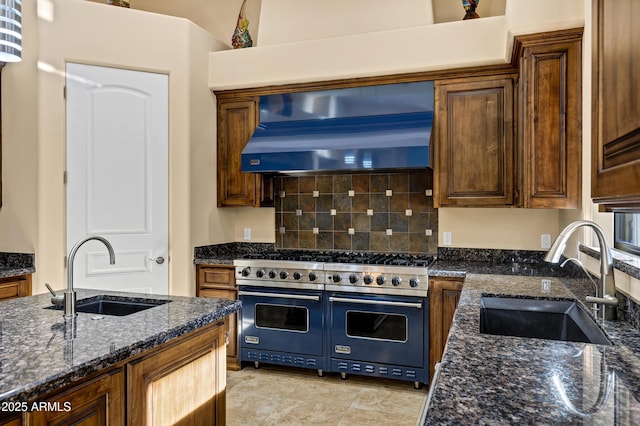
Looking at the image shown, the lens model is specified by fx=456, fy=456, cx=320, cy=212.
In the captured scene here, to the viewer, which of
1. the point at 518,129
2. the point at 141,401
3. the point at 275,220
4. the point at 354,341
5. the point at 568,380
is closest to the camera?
the point at 568,380

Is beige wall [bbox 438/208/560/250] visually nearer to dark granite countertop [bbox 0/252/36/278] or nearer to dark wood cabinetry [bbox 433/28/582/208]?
dark wood cabinetry [bbox 433/28/582/208]

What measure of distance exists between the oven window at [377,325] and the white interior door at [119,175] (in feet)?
5.16

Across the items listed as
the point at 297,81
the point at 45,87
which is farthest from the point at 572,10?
the point at 45,87

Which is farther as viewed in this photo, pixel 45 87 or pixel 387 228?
pixel 387 228

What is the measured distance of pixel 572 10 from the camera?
2633 mm

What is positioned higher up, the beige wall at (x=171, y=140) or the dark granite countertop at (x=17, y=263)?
the beige wall at (x=171, y=140)

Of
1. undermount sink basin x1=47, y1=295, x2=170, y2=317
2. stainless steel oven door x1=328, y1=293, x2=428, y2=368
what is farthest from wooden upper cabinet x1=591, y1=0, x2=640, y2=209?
stainless steel oven door x1=328, y1=293, x2=428, y2=368

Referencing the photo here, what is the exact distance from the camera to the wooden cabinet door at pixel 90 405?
4.00ft

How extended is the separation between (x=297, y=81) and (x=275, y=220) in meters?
1.32

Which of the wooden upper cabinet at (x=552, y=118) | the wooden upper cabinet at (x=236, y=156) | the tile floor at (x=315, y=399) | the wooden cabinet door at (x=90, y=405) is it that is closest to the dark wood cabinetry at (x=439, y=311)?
the tile floor at (x=315, y=399)

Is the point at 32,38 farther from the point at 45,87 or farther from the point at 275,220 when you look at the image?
the point at 275,220

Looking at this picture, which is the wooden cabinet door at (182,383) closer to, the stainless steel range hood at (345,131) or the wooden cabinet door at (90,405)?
the wooden cabinet door at (90,405)

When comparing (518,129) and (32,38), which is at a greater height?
(32,38)

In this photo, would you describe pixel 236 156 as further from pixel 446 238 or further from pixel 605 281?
pixel 605 281
